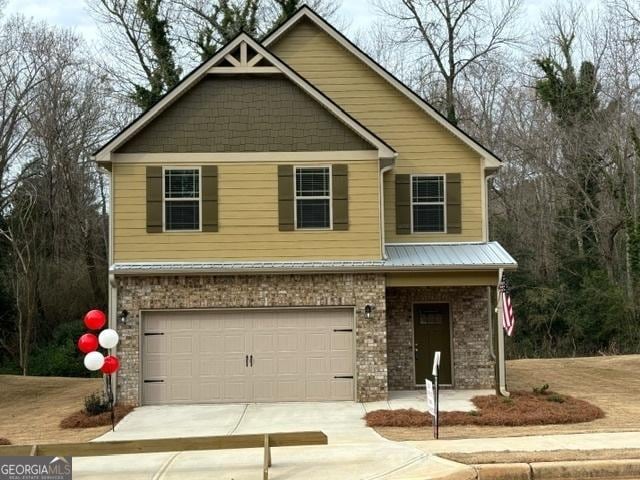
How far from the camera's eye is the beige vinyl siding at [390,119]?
19203 millimetres

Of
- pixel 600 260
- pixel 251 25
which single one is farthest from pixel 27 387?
pixel 600 260

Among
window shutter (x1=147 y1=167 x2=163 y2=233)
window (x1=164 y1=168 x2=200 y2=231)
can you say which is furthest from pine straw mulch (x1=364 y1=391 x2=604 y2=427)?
window shutter (x1=147 y1=167 x2=163 y2=233)

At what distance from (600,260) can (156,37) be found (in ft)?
77.5

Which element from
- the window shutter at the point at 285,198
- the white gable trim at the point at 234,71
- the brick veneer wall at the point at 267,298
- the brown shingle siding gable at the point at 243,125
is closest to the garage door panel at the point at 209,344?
the brick veneer wall at the point at 267,298

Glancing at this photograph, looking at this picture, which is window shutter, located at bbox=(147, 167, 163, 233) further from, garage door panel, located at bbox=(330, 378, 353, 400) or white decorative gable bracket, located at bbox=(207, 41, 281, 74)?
garage door panel, located at bbox=(330, 378, 353, 400)

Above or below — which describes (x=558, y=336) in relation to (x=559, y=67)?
below

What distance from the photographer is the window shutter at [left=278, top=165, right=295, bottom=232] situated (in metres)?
17.3

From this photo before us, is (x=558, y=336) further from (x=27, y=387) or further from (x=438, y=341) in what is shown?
(x=27, y=387)

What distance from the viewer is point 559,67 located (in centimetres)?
3697

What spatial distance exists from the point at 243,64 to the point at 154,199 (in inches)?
146

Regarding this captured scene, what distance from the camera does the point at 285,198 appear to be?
17.4 m

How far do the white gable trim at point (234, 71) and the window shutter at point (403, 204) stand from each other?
2133 millimetres

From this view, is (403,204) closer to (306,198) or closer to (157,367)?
(306,198)

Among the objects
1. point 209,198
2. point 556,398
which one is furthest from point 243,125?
point 556,398
